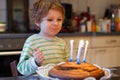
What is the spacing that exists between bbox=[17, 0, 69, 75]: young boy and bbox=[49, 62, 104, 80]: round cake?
8.0 inches

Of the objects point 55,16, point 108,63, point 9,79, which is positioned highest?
point 55,16

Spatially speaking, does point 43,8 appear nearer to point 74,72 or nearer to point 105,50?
point 74,72

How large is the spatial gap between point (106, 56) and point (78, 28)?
47cm

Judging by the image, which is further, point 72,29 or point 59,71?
point 72,29

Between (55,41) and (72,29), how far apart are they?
57.2 inches

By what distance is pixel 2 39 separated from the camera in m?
2.26

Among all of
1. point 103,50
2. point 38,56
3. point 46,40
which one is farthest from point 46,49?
point 103,50

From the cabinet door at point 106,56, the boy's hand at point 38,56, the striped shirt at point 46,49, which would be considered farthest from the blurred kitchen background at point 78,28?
the boy's hand at point 38,56

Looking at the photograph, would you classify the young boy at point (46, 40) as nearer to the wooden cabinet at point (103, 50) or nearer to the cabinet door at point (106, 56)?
the wooden cabinet at point (103, 50)

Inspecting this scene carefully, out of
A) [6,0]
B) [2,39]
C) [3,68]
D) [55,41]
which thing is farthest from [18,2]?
[55,41]

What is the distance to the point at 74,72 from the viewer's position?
0.84 meters

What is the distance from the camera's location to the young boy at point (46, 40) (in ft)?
3.70

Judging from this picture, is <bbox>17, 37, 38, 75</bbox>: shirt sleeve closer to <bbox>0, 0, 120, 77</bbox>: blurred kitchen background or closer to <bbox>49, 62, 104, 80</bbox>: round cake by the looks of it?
<bbox>49, 62, 104, 80</bbox>: round cake

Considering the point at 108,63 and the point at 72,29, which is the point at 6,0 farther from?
the point at 108,63
